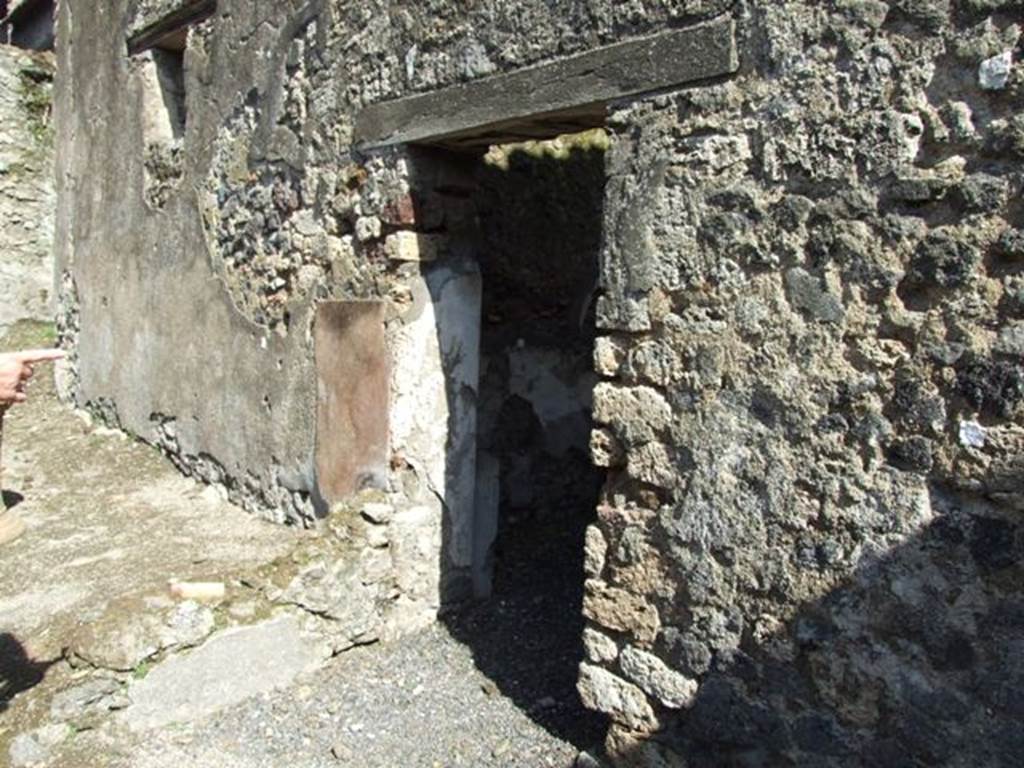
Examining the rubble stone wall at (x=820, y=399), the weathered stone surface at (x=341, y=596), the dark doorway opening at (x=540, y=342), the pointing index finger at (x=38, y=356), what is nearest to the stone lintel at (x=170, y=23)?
the dark doorway opening at (x=540, y=342)

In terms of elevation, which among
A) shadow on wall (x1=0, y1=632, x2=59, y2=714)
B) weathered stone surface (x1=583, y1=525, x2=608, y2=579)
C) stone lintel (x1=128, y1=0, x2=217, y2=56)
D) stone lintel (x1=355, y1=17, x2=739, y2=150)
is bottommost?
shadow on wall (x1=0, y1=632, x2=59, y2=714)

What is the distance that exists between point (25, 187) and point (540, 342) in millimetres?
5646

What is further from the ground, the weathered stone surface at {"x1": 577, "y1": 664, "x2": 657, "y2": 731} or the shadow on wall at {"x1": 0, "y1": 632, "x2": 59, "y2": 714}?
the weathered stone surface at {"x1": 577, "y1": 664, "x2": 657, "y2": 731}

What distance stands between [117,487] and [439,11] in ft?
11.5

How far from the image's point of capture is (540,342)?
4918mm

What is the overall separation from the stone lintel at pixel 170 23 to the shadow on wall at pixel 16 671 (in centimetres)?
329

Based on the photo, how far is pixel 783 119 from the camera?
7.64 ft

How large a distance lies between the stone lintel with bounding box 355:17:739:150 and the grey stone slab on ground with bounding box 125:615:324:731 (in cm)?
188

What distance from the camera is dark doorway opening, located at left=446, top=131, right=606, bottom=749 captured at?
15.3 feet

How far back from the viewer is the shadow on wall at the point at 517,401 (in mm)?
3684

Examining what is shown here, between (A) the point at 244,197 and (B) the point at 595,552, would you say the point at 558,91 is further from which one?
(A) the point at 244,197

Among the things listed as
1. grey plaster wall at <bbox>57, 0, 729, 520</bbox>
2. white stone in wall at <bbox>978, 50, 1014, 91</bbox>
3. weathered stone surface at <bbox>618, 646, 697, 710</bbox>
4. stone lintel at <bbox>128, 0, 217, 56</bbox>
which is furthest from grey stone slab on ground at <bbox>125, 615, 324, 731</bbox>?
stone lintel at <bbox>128, 0, 217, 56</bbox>

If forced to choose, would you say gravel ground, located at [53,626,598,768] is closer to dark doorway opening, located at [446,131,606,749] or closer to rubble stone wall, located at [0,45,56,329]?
dark doorway opening, located at [446,131,606,749]

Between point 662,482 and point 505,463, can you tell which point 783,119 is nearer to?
point 662,482
